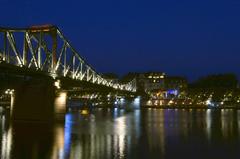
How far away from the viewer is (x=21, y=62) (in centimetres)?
Result: 5703

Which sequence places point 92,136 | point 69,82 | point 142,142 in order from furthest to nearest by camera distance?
1. point 69,82
2. point 92,136
3. point 142,142

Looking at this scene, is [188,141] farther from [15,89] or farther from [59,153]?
[15,89]

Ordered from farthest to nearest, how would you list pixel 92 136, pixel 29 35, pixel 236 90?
pixel 236 90 → pixel 29 35 → pixel 92 136

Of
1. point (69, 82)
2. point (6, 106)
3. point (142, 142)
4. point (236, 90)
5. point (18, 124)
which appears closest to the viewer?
point (142, 142)

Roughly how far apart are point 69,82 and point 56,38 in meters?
7.77

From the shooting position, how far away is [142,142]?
1540 inches

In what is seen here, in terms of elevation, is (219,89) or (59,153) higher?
(219,89)

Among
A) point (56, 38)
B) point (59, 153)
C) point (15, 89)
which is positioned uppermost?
point (56, 38)

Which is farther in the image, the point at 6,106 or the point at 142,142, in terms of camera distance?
the point at 6,106

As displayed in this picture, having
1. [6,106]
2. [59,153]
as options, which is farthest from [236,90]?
[59,153]

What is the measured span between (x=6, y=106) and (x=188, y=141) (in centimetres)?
9304

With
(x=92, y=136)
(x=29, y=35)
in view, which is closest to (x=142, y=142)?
(x=92, y=136)

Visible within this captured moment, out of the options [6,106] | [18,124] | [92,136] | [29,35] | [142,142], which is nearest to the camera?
[142,142]

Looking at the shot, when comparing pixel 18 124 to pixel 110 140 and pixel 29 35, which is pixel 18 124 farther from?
pixel 110 140
